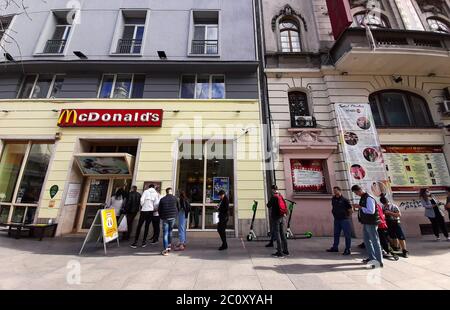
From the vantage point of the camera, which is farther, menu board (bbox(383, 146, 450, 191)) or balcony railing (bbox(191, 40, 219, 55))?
balcony railing (bbox(191, 40, 219, 55))

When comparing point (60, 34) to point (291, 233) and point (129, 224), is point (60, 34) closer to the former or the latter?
point (129, 224)

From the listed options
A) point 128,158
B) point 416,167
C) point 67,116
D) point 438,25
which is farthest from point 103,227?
point 438,25

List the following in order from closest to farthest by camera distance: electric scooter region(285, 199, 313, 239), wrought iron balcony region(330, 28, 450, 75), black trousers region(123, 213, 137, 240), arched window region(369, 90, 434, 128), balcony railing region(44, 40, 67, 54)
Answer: black trousers region(123, 213, 137, 240) < electric scooter region(285, 199, 313, 239) < wrought iron balcony region(330, 28, 450, 75) < arched window region(369, 90, 434, 128) < balcony railing region(44, 40, 67, 54)

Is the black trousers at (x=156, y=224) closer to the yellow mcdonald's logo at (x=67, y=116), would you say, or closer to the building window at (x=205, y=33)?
the yellow mcdonald's logo at (x=67, y=116)

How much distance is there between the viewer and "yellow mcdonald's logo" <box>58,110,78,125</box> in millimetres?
8695

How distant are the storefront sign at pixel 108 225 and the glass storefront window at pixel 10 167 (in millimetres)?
5829

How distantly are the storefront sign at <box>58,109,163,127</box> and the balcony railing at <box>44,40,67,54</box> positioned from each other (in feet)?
12.5

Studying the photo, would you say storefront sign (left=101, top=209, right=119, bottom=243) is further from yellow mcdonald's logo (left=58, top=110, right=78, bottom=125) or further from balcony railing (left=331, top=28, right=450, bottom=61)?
balcony railing (left=331, top=28, right=450, bottom=61)

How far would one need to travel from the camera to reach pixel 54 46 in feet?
33.7

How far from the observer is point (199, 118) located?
9086mm

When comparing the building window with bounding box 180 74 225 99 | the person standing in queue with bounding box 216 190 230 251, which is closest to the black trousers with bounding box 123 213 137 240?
the person standing in queue with bounding box 216 190 230 251

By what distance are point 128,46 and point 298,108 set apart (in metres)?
9.09

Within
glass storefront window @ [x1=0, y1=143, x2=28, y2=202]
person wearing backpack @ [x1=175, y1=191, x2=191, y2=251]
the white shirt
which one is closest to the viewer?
person wearing backpack @ [x1=175, y1=191, x2=191, y2=251]
